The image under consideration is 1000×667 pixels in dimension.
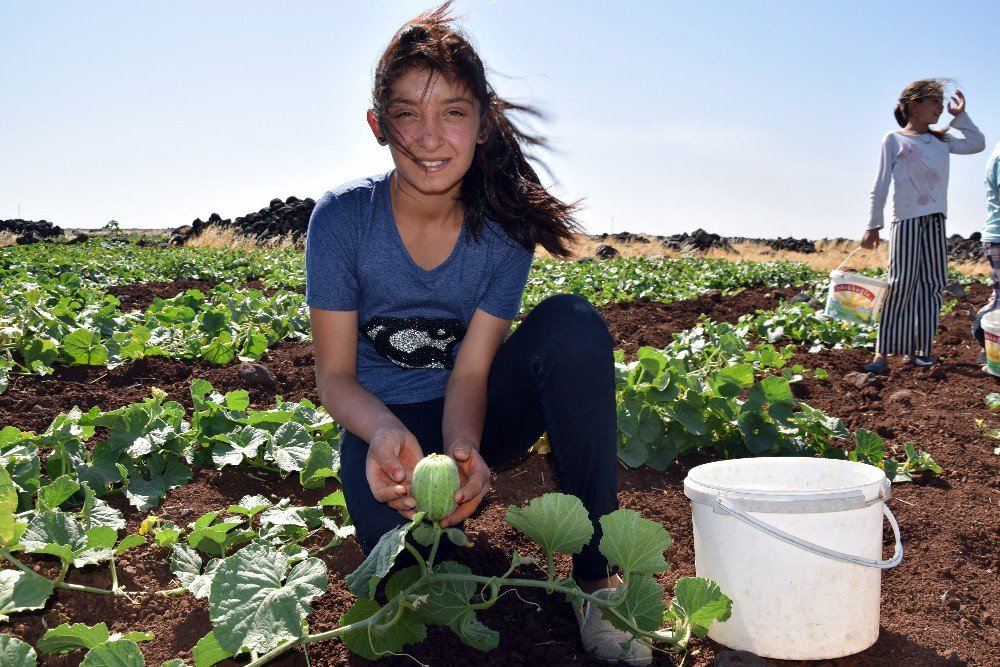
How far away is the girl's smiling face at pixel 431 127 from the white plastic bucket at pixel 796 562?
94cm

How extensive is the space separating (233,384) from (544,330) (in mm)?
2517

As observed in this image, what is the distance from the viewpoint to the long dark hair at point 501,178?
2.02m

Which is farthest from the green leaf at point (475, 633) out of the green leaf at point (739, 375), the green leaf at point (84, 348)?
the green leaf at point (84, 348)

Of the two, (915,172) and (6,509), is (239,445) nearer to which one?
(6,509)

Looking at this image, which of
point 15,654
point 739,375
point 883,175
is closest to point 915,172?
point 883,175

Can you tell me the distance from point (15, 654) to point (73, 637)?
0.65ft

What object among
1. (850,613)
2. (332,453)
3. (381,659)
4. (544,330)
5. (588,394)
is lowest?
(381,659)

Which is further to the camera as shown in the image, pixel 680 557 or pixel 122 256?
pixel 122 256

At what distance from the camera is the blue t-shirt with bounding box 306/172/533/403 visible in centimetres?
216

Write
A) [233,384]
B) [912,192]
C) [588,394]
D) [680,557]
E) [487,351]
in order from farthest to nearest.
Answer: [912,192]
[233,384]
[680,557]
[487,351]
[588,394]

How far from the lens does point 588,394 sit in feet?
6.23

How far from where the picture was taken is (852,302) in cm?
545

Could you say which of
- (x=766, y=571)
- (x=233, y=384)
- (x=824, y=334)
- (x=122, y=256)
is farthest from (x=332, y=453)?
(x=122, y=256)

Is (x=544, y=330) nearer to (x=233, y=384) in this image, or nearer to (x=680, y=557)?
(x=680, y=557)
